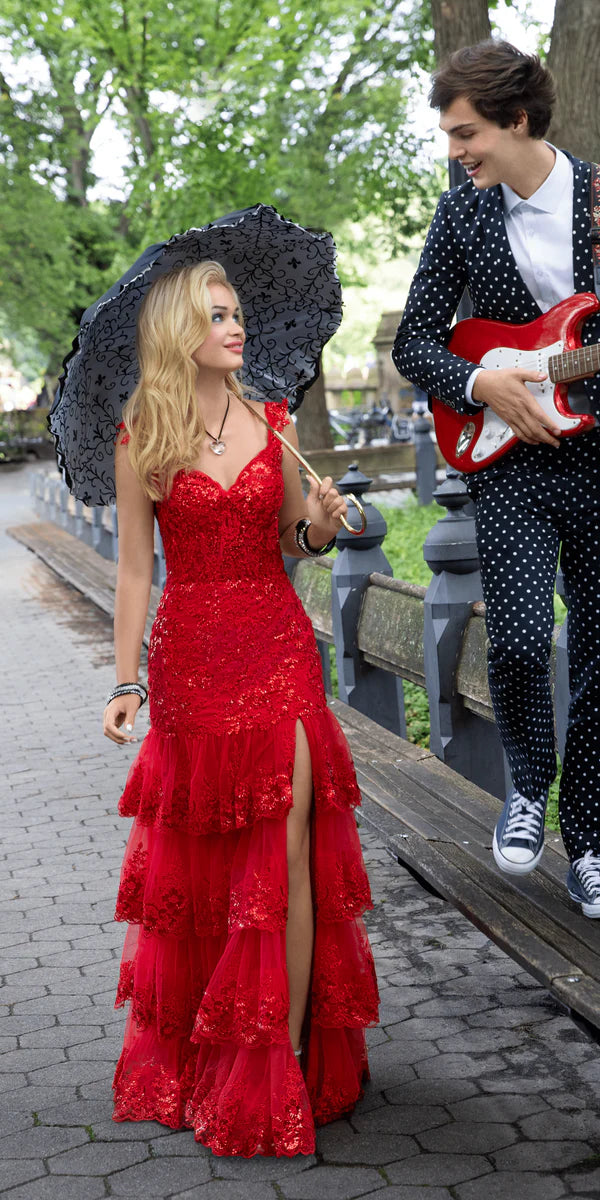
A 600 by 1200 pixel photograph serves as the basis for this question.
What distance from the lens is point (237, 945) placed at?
131 inches

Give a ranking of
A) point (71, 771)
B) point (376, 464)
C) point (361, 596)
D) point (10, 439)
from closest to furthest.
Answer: point (361, 596) < point (71, 771) < point (376, 464) < point (10, 439)

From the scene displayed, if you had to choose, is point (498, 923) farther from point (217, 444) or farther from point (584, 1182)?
point (217, 444)

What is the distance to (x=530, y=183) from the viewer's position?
3.56 m

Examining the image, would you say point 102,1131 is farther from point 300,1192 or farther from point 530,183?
point 530,183

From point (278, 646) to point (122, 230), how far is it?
35216 millimetres

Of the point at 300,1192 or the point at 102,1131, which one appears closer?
the point at 300,1192

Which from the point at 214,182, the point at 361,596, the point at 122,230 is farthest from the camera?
the point at 122,230

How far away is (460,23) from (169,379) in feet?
27.7

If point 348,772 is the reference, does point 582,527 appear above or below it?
above

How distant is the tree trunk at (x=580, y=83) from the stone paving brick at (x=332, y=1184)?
740cm

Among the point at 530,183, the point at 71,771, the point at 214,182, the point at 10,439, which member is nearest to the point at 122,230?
the point at 10,439

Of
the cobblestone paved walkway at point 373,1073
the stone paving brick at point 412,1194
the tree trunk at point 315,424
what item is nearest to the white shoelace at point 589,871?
the cobblestone paved walkway at point 373,1073

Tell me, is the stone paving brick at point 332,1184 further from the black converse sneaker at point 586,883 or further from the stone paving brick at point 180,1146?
the black converse sneaker at point 586,883

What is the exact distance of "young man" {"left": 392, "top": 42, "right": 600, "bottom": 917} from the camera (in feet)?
11.5
